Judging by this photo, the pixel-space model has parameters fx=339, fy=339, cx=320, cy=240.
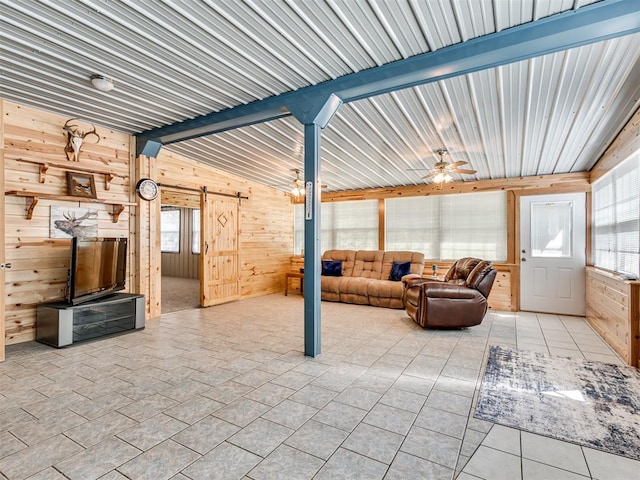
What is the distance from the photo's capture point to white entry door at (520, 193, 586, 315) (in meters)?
5.34

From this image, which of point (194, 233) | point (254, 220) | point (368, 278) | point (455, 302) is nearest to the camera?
point (455, 302)

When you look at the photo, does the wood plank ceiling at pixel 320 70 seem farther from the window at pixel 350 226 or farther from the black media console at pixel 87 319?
the window at pixel 350 226

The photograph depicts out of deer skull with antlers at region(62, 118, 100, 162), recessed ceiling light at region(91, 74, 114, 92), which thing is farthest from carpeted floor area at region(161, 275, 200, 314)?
recessed ceiling light at region(91, 74, 114, 92)

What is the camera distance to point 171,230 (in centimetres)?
1122

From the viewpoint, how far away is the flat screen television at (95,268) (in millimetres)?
3703

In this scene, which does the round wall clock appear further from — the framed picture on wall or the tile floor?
the tile floor

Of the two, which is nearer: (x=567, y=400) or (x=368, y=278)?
(x=567, y=400)

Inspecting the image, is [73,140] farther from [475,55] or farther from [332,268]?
[332,268]

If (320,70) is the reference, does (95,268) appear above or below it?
below

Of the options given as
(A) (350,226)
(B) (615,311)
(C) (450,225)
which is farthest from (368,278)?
(B) (615,311)

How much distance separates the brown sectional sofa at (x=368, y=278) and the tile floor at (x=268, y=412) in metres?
1.84

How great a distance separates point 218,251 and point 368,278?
287 cm

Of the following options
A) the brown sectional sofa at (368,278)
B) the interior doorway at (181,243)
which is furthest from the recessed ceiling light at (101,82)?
the interior doorway at (181,243)

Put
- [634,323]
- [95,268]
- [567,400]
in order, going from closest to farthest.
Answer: [567,400], [634,323], [95,268]
